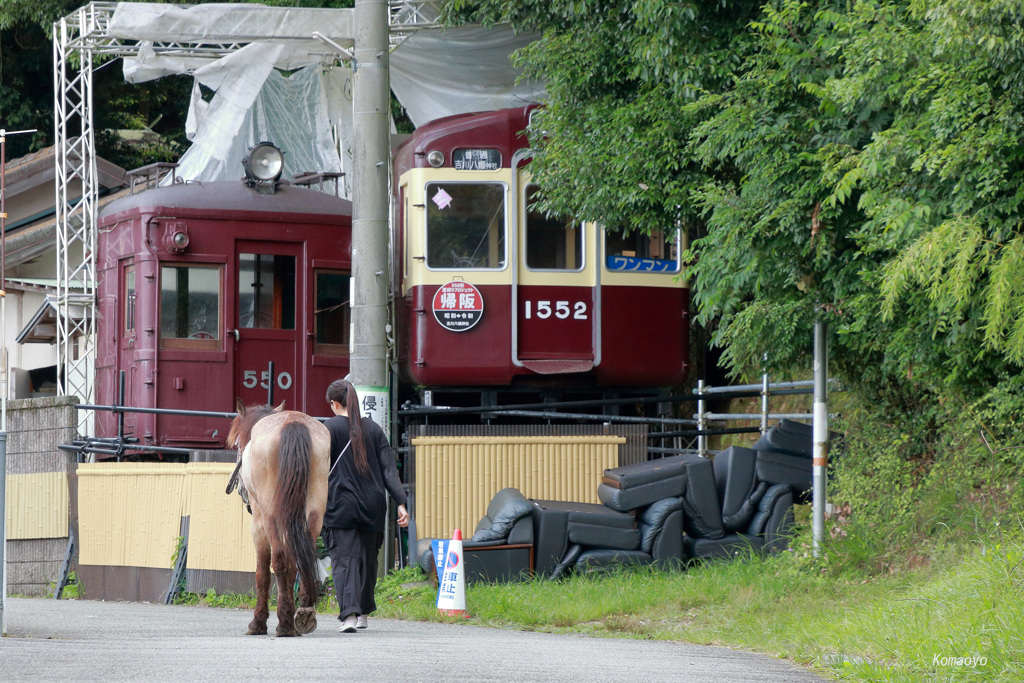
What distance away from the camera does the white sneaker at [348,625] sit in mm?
8461

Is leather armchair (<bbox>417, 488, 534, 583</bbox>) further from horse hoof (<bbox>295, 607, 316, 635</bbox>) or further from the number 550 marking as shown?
the number 550 marking

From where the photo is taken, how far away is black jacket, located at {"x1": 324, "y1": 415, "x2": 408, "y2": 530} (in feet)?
28.0

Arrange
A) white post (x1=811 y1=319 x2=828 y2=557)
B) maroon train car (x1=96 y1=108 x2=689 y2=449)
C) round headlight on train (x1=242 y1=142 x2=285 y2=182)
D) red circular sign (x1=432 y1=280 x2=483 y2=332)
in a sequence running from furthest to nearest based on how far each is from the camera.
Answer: round headlight on train (x1=242 y1=142 x2=285 y2=182), maroon train car (x1=96 y1=108 x2=689 y2=449), red circular sign (x1=432 y1=280 x2=483 y2=332), white post (x1=811 y1=319 x2=828 y2=557)

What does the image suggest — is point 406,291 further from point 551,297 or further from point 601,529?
point 601,529

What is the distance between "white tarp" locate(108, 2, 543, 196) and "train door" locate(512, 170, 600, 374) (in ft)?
8.34

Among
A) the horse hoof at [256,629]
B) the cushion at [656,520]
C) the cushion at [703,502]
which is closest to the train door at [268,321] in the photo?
Result: the cushion at [656,520]

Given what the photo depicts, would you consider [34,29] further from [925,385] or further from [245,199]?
[925,385]

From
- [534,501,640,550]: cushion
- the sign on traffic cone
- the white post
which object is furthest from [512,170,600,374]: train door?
the white post

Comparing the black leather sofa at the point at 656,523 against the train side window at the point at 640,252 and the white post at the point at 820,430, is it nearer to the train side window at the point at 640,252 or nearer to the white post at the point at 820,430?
the white post at the point at 820,430

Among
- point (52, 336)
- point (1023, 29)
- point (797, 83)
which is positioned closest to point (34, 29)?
point (52, 336)

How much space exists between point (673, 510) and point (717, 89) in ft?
12.5

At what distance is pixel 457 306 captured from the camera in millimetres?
13781

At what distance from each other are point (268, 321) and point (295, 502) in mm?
7157

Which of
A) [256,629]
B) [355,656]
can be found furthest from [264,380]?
[355,656]
